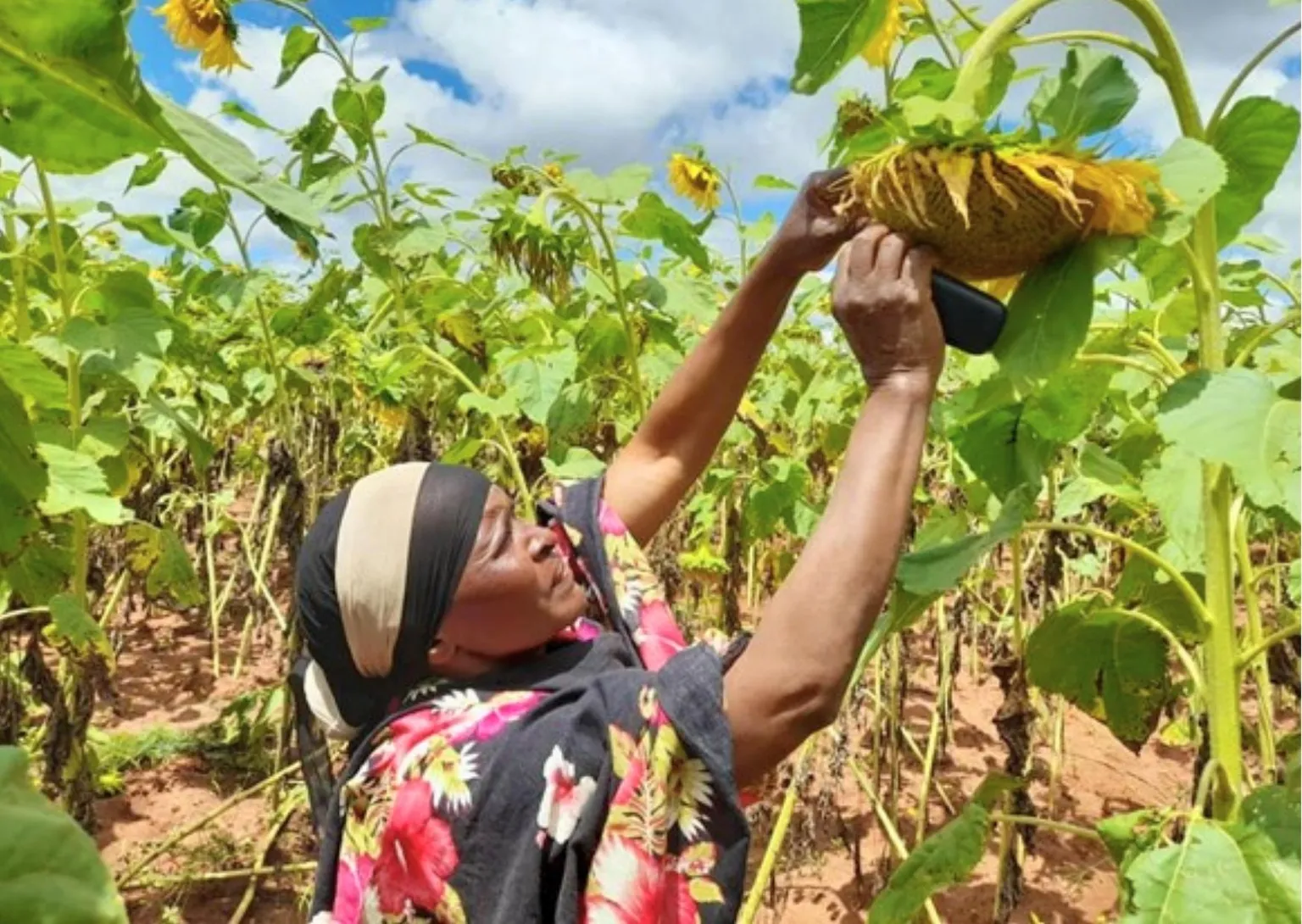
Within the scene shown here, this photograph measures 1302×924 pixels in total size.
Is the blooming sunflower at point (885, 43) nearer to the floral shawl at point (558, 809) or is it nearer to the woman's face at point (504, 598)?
the woman's face at point (504, 598)

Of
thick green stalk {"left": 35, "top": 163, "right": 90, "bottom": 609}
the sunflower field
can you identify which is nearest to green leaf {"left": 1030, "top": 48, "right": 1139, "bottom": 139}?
the sunflower field

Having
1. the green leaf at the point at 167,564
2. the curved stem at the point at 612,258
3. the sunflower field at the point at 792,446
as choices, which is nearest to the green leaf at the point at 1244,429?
the sunflower field at the point at 792,446

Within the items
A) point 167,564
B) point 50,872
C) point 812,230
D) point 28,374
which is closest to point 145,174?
point 167,564

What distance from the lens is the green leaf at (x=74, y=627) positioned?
2145 millimetres

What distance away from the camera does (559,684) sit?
4.19ft

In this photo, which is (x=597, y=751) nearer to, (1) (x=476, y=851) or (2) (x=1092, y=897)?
(1) (x=476, y=851)

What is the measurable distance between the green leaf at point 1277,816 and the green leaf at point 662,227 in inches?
64.7

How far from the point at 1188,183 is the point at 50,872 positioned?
2.92 feet

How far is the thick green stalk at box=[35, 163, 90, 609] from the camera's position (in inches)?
88.0

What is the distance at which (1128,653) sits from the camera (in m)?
1.66

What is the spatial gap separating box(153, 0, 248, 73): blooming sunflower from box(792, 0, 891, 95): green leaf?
2.38 meters

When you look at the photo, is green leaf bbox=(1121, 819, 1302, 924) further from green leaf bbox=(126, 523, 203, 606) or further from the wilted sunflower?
green leaf bbox=(126, 523, 203, 606)

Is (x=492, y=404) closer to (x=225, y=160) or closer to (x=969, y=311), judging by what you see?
(x=969, y=311)

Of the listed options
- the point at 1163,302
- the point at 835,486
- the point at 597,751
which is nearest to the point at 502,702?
the point at 597,751
